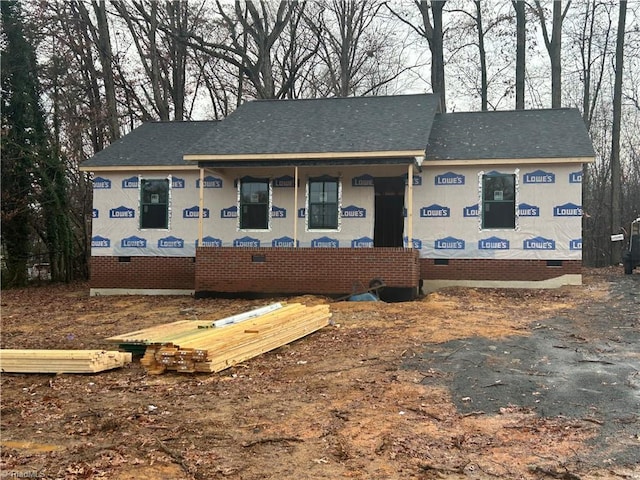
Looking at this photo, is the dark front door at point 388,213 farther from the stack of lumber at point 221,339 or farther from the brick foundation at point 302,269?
the stack of lumber at point 221,339

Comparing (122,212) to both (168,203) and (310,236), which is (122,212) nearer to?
(168,203)

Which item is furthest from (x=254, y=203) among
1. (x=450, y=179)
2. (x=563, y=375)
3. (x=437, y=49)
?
(x=437, y=49)

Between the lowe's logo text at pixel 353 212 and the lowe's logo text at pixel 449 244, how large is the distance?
7.33ft

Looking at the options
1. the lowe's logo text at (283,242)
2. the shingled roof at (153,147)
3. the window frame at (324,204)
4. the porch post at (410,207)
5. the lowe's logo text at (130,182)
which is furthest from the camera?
the lowe's logo text at (130,182)

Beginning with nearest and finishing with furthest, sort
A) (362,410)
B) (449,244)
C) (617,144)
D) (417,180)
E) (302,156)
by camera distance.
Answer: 1. (362,410)
2. (302,156)
3. (449,244)
4. (417,180)
5. (617,144)

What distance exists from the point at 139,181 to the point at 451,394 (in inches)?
550

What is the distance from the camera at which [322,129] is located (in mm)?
17016

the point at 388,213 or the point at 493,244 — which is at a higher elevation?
the point at 388,213

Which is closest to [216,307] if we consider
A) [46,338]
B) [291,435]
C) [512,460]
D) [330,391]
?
[46,338]

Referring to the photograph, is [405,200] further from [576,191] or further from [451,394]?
[451,394]

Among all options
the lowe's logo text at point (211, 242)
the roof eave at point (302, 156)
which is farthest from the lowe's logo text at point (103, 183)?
the lowe's logo text at point (211, 242)

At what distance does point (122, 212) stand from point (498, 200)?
11.3 metres

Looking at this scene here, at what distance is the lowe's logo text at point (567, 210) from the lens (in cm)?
1550

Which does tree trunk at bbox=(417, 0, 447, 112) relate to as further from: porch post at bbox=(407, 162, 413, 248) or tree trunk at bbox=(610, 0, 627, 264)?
porch post at bbox=(407, 162, 413, 248)
